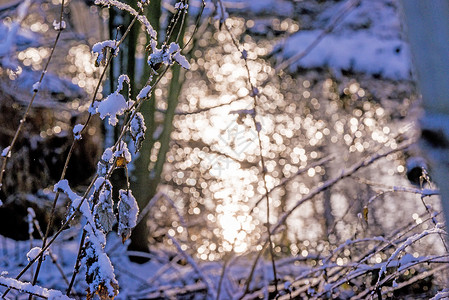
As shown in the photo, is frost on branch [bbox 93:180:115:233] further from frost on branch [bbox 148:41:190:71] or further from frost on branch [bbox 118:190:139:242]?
frost on branch [bbox 148:41:190:71]

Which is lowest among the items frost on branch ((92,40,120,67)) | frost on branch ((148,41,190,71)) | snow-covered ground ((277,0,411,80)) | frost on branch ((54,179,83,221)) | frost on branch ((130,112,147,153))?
frost on branch ((54,179,83,221))

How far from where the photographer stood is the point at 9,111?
4.87 m

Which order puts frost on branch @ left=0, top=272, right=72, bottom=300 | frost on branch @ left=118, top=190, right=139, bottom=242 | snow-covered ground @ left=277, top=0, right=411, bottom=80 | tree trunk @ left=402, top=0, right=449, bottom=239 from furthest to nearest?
snow-covered ground @ left=277, top=0, right=411, bottom=80, frost on branch @ left=118, top=190, right=139, bottom=242, frost on branch @ left=0, top=272, right=72, bottom=300, tree trunk @ left=402, top=0, right=449, bottom=239

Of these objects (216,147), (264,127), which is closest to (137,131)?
(216,147)

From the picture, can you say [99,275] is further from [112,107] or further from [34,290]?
[112,107]

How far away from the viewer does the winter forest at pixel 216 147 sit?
4.64 ft

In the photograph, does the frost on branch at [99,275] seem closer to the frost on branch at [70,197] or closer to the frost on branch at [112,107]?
the frost on branch at [70,197]

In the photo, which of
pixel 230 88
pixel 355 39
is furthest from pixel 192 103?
pixel 355 39

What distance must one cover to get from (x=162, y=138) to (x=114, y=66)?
96cm

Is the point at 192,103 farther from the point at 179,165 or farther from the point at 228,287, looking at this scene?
the point at 228,287

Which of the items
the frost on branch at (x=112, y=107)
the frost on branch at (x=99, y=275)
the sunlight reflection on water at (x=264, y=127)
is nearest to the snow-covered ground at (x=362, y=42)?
the sunlight reflection on water at (x=264, y=127)

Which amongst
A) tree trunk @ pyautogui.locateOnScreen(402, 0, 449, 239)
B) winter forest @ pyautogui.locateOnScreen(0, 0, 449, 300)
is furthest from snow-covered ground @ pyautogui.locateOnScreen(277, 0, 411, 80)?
tree trunk @ pyautogui.locateOnScreen(402, 0, 449, 239)

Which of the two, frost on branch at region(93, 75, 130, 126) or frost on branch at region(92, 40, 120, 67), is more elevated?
frost on branch at region(92, 40, 120, 67)

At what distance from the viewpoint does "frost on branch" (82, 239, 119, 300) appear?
1331 millimetres
